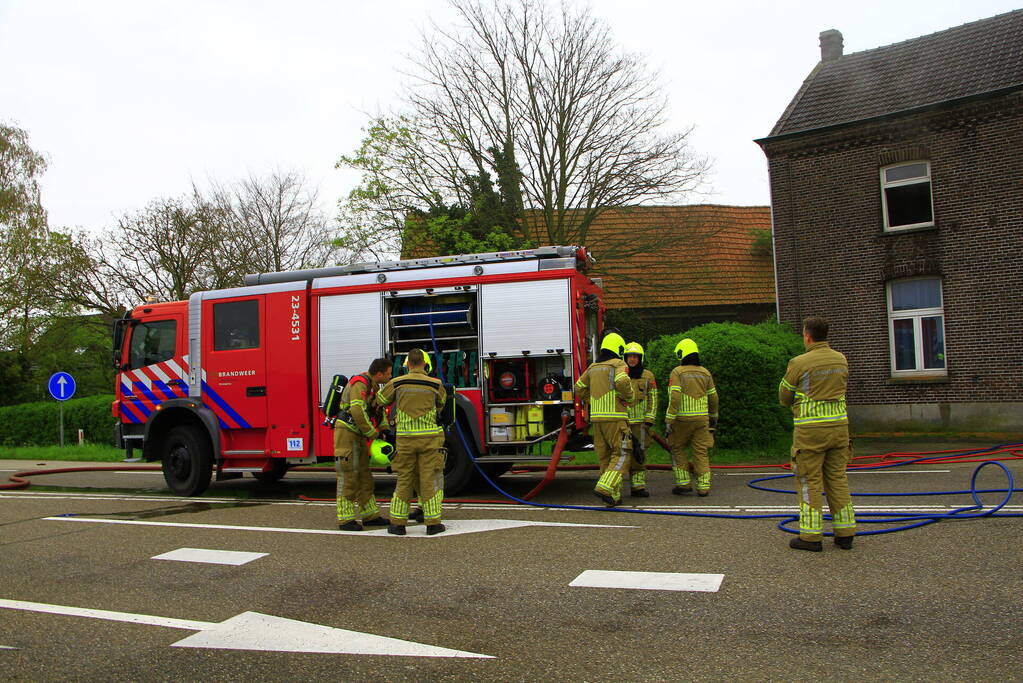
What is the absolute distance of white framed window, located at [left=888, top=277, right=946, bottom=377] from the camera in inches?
710

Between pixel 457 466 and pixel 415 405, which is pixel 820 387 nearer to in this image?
pixel 415 405

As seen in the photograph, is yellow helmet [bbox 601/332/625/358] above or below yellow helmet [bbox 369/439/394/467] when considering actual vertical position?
above

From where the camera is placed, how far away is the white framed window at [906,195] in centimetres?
1827

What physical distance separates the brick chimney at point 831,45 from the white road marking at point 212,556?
2044 cm

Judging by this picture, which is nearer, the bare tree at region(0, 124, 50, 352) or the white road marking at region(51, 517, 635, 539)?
the white road marking at region(51, 517, 635, 539)

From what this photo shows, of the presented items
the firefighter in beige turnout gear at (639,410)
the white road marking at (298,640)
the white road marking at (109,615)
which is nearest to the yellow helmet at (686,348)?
the firefighter in beige turnout gear at (639,410)

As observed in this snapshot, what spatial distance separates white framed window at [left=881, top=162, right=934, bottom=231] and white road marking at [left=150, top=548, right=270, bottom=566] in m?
15.9

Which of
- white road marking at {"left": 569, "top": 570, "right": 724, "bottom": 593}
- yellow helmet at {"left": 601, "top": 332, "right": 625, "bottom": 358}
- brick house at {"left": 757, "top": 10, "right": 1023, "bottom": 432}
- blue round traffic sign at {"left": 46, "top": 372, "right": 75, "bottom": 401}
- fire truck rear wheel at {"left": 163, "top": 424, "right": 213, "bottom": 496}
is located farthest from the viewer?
blue round traffic sign at {"left": 46, "top": 372, "right": 75, "bottom": 401}

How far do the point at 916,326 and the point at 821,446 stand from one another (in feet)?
43.7

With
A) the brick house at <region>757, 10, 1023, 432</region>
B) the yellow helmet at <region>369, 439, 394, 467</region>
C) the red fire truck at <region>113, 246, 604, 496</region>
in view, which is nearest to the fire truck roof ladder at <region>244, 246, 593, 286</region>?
the red fire truck at <region>113, 246, 604, 496</region>

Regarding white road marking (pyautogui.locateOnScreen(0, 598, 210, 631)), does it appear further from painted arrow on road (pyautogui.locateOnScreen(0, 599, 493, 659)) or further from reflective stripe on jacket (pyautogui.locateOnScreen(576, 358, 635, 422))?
reflective stripe on jacket (pyautogui.locateOnScreen(576, 358, 635, 422))

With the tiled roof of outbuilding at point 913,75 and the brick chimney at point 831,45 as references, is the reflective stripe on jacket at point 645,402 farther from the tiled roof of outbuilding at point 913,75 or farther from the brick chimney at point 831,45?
the brick chimney at point 831,45

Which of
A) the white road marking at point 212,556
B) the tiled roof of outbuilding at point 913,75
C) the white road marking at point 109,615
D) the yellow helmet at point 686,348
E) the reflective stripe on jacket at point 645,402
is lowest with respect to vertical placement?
the white road marking at point 109,615

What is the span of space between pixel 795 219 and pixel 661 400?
23.3 feet
